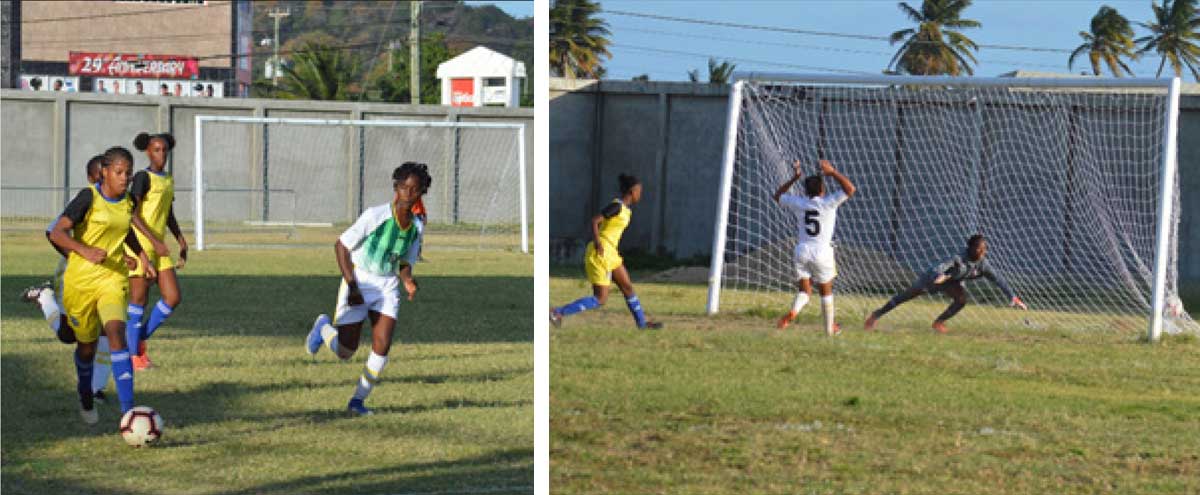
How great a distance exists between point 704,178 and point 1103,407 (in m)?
10.7

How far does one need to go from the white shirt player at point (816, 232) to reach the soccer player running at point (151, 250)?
3906 millimetres

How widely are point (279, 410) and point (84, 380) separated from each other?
3.09 feet

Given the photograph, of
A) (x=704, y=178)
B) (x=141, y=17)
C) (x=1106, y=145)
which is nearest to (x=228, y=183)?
(x=704, y=178)

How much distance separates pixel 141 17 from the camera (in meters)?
63.3

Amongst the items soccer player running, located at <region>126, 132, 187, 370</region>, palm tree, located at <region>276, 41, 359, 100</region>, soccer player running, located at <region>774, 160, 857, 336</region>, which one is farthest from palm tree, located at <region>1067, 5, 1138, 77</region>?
palm tree, located at <region>276, 41, 359, 100</region>

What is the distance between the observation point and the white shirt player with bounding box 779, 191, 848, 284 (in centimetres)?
1023

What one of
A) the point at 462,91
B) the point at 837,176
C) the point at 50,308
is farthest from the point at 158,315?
the point at 462,91

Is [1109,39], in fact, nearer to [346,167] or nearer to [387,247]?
[387,247]

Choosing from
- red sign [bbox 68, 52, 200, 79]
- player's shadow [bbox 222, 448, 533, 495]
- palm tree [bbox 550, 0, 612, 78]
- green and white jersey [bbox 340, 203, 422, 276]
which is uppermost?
red sign [bbox 68, 52, 200, 79]

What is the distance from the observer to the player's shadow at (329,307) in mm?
10719

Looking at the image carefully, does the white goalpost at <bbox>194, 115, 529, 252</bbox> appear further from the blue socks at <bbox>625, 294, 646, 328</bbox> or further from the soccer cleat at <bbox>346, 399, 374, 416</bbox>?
the soccer cleat at <bbox>346, 399, 374, 416</bbox>

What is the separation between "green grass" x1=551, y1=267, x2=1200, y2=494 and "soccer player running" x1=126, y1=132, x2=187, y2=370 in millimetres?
2101

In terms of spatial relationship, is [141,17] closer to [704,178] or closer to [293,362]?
[704,178]

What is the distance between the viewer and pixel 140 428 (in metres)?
6.30
